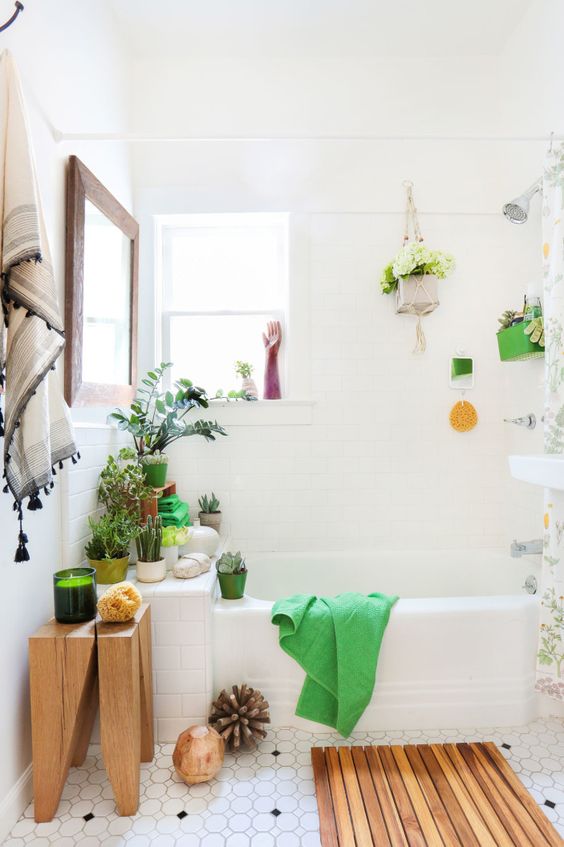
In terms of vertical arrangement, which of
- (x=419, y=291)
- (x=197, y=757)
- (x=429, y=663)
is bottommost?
(x=197, y=757)

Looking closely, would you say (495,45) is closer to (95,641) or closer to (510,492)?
(510,492)

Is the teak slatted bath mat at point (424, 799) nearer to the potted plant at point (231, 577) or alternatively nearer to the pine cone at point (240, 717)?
the pine cone at point (240, 717)

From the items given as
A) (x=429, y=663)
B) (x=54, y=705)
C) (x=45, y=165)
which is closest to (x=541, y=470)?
(x=429, y=663)

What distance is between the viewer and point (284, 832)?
4.68ft

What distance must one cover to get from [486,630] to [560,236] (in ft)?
4.49

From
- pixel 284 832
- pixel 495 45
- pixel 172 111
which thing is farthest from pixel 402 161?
pixel 284 832

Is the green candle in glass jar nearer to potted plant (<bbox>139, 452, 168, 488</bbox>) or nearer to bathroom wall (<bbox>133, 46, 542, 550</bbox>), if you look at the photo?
potted plant (<bbox>139, 452, 168, 488</bbox>)

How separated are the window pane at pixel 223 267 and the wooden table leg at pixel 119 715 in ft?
6.06

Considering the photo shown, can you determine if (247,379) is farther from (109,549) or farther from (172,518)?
(109,549)

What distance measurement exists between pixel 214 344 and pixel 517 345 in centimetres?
147

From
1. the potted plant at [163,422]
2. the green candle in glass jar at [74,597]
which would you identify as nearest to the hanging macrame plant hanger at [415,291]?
the potted plant at [163,422]

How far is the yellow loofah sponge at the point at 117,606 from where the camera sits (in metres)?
1.55

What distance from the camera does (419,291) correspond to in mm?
2516

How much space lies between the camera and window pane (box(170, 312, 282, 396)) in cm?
286
